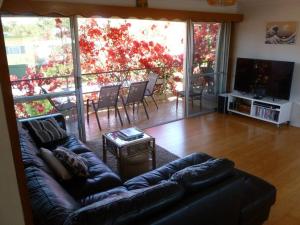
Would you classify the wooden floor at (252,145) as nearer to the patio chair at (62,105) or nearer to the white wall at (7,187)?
the patio chair at (62,105)

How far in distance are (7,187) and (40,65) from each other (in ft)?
10.3

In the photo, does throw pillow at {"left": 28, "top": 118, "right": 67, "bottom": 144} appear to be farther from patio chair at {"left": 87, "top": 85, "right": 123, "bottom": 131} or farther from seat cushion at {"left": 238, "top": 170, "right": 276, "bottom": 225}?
seat cushion at {"left": 238, "top": 170, "right": 276, "bottom": 225}

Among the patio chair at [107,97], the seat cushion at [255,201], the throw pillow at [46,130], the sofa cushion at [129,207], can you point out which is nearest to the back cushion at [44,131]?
the throw pillow at [46,130]

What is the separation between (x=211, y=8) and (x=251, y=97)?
1853 mm

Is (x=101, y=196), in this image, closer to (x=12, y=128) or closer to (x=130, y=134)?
(x=130, y=134)

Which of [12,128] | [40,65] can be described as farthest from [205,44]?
[12,128]

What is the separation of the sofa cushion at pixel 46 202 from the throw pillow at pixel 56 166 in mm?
284

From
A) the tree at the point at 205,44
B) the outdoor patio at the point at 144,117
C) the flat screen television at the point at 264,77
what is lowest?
the outdoor patio at the point at 144,117

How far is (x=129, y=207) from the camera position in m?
1.37

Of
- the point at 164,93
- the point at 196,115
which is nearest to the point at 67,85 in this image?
the point at 196,115

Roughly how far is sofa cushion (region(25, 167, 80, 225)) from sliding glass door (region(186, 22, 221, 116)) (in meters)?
3.76

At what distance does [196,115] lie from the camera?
5.43m

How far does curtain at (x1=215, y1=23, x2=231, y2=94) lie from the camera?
17.6 ft

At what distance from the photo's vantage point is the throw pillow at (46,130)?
10.1 ft
